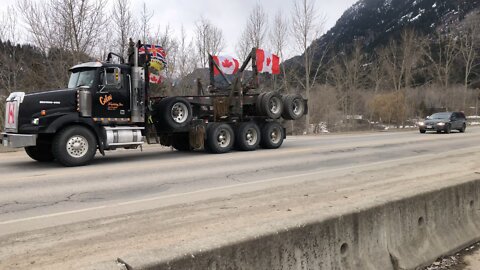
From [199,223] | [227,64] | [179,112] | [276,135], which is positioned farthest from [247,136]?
[199,223]

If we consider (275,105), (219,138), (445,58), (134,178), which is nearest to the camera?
(134,178)

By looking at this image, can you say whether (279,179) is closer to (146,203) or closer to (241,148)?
(146,203)

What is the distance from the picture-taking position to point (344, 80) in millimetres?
46531

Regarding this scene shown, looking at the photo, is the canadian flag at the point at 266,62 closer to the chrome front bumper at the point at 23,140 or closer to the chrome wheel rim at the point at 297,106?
the chrome wheel rim at the point at 297,106

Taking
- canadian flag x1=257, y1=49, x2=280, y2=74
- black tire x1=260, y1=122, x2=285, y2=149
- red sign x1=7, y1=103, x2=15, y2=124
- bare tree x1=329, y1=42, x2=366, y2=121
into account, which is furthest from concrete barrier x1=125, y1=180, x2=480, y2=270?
bare tree x1=329, y1=42, x2=366, y2=121

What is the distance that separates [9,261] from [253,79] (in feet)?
41.4

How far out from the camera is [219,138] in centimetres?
1415

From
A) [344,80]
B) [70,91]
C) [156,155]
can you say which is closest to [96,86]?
[70,91]

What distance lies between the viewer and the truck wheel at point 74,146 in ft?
34.1

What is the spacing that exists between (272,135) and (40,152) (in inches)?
322

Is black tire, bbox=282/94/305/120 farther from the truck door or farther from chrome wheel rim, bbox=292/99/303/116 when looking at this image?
the truck door

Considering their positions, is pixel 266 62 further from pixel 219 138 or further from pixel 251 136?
pixel 219 138

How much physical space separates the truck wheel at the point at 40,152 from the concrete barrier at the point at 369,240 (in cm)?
982

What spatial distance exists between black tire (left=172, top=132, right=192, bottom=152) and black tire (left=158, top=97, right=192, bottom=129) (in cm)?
122
